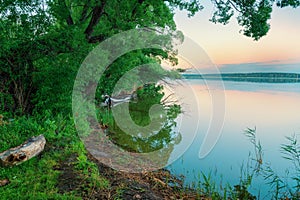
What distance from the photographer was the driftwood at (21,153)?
3992 mm

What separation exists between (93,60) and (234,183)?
5.38 metres

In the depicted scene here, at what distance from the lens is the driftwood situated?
399 cm

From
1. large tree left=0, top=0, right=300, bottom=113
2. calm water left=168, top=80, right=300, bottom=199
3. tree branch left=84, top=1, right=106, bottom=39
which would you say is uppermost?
tree branch left=84, top=1, right=106, bottom=39

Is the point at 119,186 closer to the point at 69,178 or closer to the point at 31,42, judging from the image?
the point at 69,178

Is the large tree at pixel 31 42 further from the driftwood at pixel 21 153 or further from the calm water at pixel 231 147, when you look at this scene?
the calm water at pixel 231 147

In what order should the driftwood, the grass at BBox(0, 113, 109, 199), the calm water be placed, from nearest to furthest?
the grass at BBox(0, 113, 109, 199)
the driftwood
the calm water

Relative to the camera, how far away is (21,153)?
414 cm

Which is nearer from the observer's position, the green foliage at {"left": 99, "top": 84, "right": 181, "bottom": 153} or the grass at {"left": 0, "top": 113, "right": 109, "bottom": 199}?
the grass at {"left": 0, "top": 113, "right": 109, "bottom": 199}

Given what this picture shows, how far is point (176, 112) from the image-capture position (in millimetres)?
15836

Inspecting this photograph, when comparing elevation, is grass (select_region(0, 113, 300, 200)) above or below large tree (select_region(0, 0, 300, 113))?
below

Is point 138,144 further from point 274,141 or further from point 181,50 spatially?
point 181,50

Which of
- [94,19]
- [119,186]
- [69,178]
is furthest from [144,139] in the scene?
[94,19]

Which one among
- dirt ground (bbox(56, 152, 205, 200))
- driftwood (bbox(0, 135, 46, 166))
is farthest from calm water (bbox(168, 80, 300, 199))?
driftwood (bbox(0, 135, 46, 166))

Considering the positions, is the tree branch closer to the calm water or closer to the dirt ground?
the dirt ground
